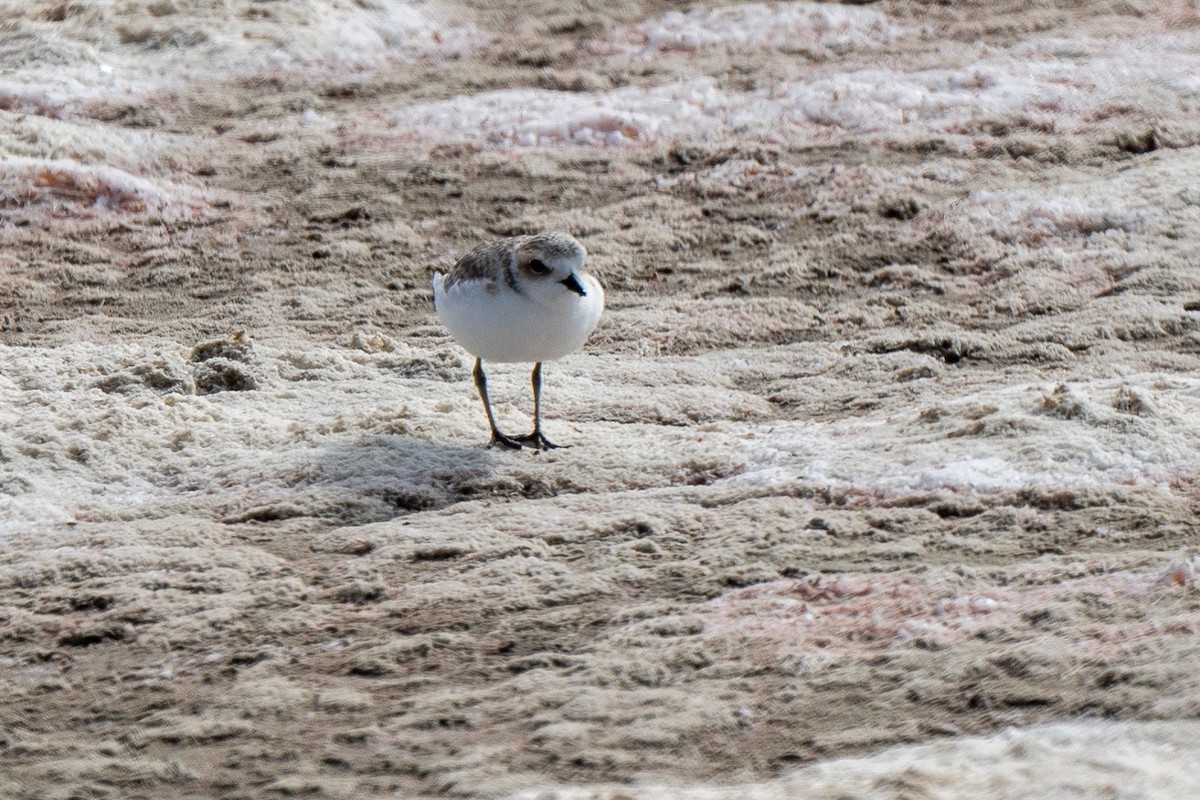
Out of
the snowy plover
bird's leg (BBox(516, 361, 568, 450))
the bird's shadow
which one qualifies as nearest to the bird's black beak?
the snowy plover

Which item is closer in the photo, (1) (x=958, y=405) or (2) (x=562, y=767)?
(2) (x=562, y=767)

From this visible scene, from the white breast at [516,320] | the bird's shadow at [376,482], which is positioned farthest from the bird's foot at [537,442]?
the white breast at [516,320]

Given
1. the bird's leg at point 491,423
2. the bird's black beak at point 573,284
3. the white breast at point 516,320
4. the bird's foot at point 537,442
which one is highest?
the bird's black beak at point 573,284

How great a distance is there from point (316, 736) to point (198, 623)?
65 centimetres

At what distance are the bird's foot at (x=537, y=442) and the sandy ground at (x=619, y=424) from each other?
0.25 feet

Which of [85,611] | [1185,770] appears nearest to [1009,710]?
[1185,770]

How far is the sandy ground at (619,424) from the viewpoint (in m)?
3.03

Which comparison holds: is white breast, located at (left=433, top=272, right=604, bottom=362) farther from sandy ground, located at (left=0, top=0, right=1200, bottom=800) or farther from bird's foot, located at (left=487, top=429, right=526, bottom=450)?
sandy ground, located at (left=0, top=0, right=1200, bottom=800)

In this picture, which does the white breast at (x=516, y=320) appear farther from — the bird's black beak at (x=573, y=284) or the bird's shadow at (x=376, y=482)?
the bird's shadow at (x=376, y=482)

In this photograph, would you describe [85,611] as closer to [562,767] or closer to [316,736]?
[316,736]

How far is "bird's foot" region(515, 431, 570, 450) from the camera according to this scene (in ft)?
15.1

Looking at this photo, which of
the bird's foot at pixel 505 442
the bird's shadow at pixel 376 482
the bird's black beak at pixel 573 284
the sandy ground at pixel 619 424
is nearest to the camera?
the sandy ground at pixel 619 424

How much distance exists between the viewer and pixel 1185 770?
2629 mm

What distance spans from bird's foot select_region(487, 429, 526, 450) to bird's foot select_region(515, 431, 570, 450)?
0.04ft
